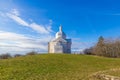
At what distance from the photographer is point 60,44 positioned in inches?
2625

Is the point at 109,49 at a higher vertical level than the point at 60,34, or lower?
lower

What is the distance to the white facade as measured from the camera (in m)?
66.9

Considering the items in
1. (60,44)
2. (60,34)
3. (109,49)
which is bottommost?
(109,49)

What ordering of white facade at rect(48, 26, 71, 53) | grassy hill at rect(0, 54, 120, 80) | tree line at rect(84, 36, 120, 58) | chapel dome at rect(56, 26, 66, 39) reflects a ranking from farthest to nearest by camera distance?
chapel dome at rect(56, 26, 66, 39)
white facade at rect(48, 26, 71, 53)
tree line at rect(84, 36, 120, 58)
grassy hill at rect(0, 54, 120, 80)

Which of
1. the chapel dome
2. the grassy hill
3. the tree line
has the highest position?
the chapel dome

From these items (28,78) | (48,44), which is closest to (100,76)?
(28,78)

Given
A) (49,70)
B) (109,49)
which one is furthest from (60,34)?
(49,70)

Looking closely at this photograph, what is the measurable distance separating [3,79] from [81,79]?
20.0 ft

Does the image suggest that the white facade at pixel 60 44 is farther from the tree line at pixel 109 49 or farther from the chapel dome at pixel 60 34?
the tree line at pixel 109 49

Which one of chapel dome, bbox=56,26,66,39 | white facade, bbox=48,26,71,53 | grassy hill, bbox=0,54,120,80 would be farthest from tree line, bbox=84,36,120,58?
grassy hill, bbox=0,54,120,80

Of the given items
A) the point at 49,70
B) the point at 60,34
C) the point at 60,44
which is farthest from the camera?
the point at 60,34

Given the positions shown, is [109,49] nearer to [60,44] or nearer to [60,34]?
[60,44]

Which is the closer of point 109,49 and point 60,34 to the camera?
point 109,49

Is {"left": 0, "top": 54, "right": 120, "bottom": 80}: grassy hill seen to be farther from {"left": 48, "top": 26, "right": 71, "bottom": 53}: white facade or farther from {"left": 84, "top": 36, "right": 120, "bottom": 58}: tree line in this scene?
{"left": 48, "top": 26, "right": 71, "bottom": 53}: white facade
